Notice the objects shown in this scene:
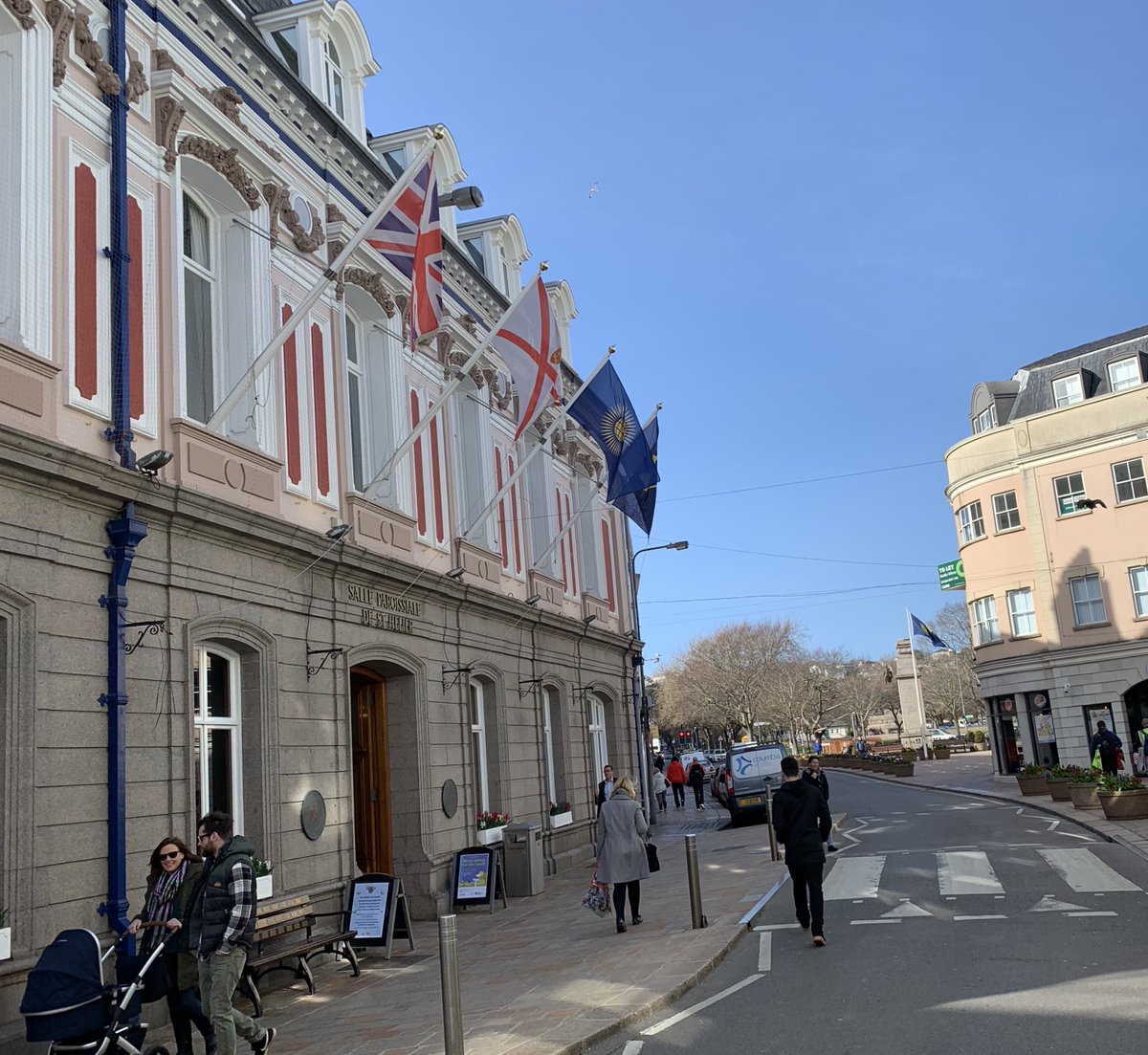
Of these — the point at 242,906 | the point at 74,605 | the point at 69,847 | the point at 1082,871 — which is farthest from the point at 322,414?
the point at 1082,871

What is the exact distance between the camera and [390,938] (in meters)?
12.5

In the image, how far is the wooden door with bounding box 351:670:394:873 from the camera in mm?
16203

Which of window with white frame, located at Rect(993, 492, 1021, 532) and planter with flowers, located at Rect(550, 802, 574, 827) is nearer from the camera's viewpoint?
planter with flowers, located at Rect(550, 802, 574, 827)

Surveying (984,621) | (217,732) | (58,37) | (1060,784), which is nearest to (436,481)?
(217,732)

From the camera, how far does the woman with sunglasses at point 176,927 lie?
26.4 feet

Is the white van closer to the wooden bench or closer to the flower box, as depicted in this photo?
the flower box

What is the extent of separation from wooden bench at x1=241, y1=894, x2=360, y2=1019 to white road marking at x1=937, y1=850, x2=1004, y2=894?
23.1 ft

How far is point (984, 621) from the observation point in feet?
132

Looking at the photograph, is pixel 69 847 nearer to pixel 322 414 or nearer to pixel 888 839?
pixel 322 414

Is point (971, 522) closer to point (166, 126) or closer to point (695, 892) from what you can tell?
point (695, 892)

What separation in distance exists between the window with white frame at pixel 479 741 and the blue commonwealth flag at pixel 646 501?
14.7ft

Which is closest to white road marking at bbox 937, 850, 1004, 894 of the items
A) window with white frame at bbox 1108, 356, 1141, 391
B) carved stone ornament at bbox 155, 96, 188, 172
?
carved stone ornament at bbox 155, 96, 188, 172

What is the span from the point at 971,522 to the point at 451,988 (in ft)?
122

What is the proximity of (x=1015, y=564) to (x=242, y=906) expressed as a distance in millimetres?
35428
